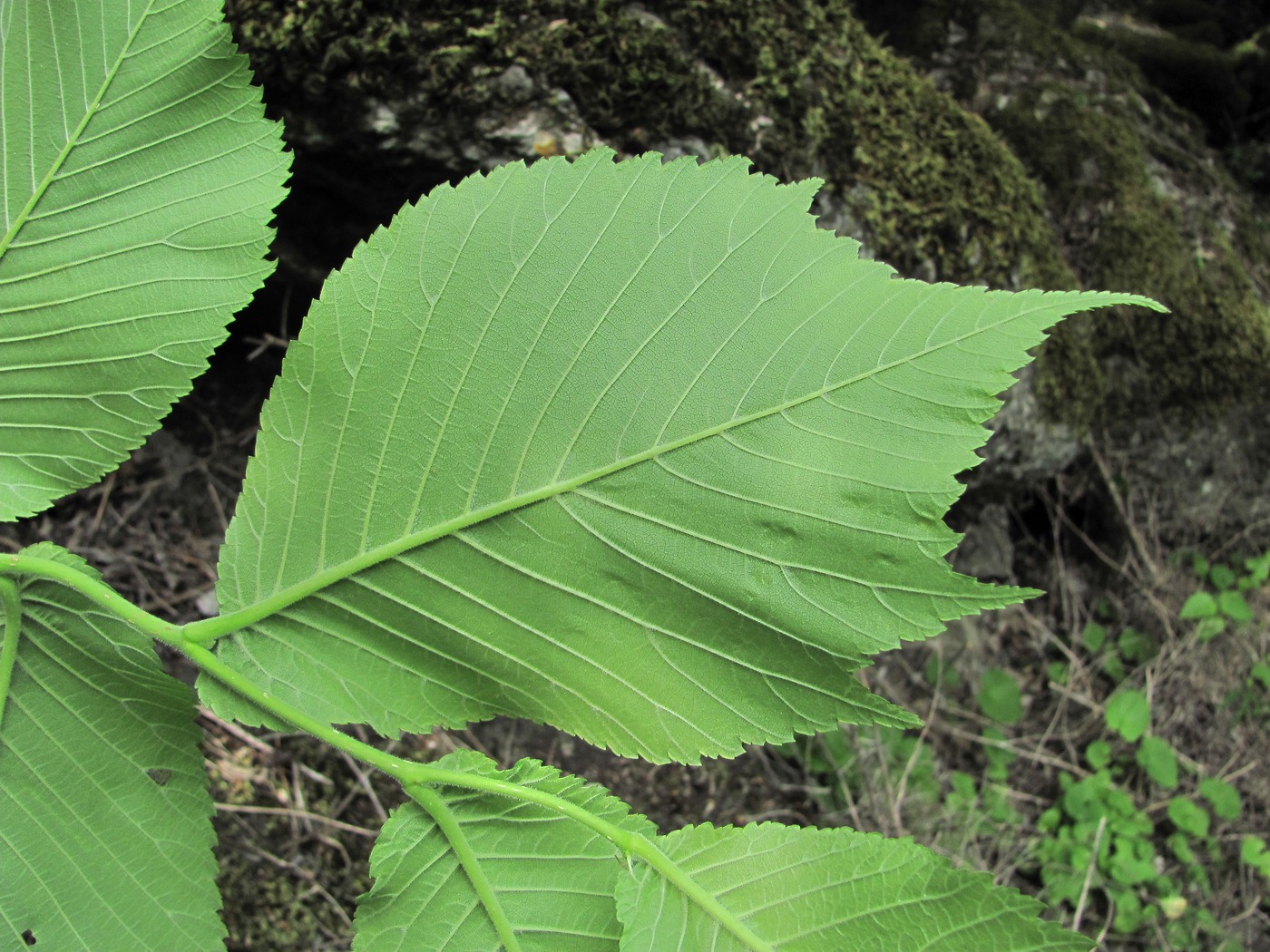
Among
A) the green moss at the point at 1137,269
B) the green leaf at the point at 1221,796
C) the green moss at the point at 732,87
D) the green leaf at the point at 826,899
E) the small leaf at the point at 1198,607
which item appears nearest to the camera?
the green leaf at the point at 826,899

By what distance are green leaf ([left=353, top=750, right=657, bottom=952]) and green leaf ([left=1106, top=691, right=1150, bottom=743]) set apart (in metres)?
2.74

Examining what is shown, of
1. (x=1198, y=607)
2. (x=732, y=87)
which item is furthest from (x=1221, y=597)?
(x=732, y=87)

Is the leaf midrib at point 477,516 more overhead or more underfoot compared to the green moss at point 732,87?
more underfoot

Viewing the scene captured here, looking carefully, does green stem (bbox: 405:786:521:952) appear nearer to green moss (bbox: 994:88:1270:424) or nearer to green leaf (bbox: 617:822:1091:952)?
green leaf (bbox: 617:822:1091:952)

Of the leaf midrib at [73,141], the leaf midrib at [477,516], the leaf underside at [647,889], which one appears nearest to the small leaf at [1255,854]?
the leaf underside at [647,889]

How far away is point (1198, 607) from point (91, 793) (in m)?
3.48

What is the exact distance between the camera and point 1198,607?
10.5 ft

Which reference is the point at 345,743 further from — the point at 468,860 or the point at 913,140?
the point at 913,140

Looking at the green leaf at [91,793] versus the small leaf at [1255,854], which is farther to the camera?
the small leaf at [1255,854]

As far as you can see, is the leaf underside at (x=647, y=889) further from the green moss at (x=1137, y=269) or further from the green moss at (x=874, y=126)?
the green moss at (x=1137, y=269)

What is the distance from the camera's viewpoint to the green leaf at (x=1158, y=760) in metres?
2.96

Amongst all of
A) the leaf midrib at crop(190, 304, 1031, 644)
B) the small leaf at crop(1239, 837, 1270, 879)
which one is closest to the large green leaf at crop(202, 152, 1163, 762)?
the leaf midrib at crop(190, 304, 1031, 644)

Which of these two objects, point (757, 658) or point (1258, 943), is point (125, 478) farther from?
point (1258, 943)

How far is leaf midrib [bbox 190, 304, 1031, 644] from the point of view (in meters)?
0.78
